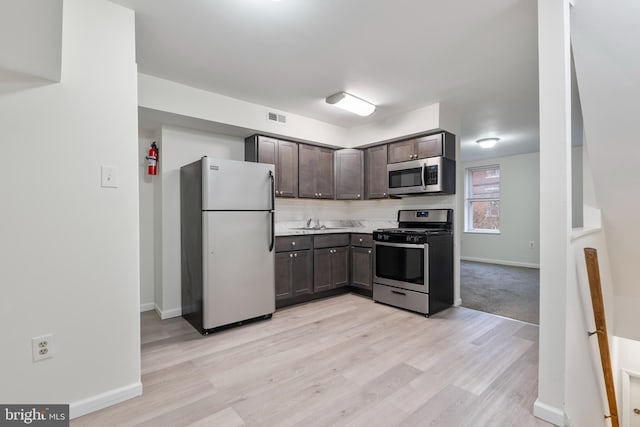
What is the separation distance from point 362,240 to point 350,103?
181 cm

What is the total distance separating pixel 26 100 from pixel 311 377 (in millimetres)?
2392

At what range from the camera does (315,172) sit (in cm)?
425

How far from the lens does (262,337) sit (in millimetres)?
2781

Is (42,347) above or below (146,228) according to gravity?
below

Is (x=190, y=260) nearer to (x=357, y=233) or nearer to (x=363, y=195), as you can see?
(x=357, y=233)

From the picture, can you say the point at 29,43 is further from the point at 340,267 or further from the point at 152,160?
the point at 340,267

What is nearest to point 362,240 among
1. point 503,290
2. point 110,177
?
point 503,290

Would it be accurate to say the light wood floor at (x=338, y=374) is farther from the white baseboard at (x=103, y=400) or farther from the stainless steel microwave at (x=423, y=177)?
the stainless steel microwave at (x=423, y=177)

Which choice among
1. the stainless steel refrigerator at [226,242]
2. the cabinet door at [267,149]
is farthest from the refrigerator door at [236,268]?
the cabinet door at [267,149]

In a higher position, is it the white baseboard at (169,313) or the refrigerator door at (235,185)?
the refrigerator door at (235,185)

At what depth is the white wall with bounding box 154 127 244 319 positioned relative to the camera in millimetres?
3369

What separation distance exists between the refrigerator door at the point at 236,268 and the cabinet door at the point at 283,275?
0.25m

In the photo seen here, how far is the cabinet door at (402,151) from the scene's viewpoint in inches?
154

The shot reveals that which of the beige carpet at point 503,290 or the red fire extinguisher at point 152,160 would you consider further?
the beige carpet at point 503,290
